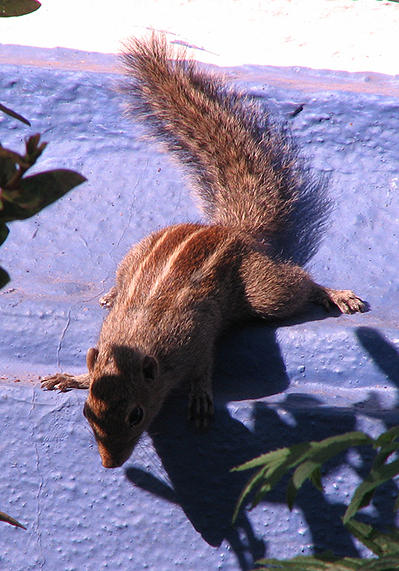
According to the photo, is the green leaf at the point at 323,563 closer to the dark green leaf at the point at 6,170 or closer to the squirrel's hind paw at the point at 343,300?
the dark green leaf at the point at 6,170

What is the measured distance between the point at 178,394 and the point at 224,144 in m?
1.50

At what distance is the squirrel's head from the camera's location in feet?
7.03

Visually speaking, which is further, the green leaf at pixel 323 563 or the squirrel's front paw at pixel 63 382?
the squirrel's front paw at pixel 63 382

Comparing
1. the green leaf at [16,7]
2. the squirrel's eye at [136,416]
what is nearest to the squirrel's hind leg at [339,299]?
the squirrel's eye at [136,416]

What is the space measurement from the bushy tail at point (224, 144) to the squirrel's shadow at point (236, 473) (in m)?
1.23

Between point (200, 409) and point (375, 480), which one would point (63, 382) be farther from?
point (375, 480)

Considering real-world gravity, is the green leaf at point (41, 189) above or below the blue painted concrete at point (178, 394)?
above

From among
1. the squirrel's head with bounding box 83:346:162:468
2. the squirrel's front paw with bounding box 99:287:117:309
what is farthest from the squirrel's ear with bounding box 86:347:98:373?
the squirrel's front paw with bounding box 99:287:117:309

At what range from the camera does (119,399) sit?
219cm

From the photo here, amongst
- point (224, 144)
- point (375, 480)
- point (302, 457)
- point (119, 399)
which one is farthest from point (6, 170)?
point (224, 144)

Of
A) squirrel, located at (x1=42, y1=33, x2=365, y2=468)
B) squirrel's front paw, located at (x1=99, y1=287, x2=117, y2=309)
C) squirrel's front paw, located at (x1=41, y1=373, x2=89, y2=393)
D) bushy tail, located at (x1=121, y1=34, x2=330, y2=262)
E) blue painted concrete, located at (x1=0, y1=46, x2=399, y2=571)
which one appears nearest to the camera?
blue painted concrete, located at (x1=0, y1=46, x2=399, y2=571)

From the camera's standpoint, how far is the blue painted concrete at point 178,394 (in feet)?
7.21

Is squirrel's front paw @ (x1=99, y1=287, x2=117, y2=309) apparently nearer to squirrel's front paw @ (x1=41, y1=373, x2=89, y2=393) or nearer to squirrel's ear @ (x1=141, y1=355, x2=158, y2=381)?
squirrel's front paw @ (x1=41, y1=373, x2=89, y2=393)

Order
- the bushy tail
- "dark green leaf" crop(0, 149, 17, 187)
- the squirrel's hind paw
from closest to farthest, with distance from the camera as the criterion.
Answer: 1. "dark green leaf" crop(0, 149, 17, 187)
2. the squirrel's hind paw
3. the bushy tail
